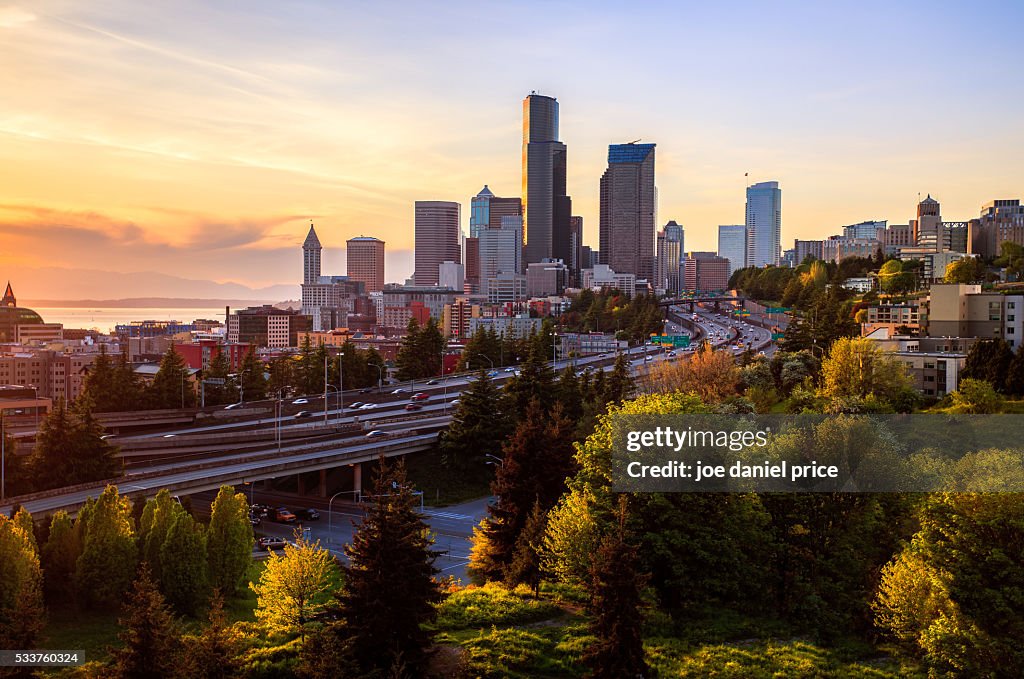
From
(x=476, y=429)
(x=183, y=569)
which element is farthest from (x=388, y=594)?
(x=476, y=429)

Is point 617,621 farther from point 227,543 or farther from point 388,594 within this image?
point 227,543

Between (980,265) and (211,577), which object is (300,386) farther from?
(980,265)

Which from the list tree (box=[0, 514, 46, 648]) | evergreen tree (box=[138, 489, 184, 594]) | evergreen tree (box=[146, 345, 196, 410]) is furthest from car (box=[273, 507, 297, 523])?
evergreen tree (box=[146, 345, 196, 410])

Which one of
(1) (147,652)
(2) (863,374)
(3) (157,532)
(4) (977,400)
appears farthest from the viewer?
(2) (863,374)

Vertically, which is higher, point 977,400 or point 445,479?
point 977,400

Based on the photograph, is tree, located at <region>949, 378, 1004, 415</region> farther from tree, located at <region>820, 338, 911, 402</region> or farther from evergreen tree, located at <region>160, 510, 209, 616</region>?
evergreen tree, located at <region>160, 510, 209, 616</region>

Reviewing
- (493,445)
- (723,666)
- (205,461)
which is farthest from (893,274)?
(723,666)
